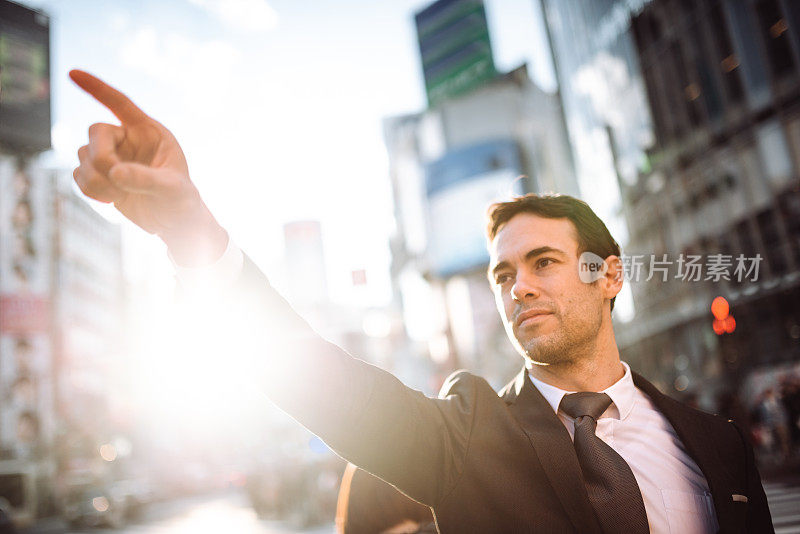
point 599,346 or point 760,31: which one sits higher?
point 760,31

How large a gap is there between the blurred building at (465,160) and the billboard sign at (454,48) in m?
0.03

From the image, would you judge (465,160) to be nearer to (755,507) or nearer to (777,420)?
(777,420)

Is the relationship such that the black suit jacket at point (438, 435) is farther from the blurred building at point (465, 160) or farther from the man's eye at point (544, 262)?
the blurred building at point (465, 160)

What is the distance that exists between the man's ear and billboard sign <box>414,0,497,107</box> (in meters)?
16.5

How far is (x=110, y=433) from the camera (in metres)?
47.8

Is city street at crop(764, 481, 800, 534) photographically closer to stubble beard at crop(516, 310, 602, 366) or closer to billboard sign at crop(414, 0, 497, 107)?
stubble beard at crop(516, 310, 602, 366)

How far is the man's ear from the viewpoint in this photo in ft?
8.57

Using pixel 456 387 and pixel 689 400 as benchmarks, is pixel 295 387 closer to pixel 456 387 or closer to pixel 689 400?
pixel 456 387

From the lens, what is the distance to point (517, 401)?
233 cm

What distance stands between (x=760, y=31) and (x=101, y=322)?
55371mm

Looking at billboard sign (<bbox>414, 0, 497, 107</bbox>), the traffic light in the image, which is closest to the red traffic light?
the traffic light

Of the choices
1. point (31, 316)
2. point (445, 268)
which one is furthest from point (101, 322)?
point (445, 268)

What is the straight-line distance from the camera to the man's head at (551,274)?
91.0 inches

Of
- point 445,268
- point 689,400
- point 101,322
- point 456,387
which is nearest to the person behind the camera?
point 456,387
